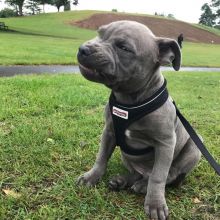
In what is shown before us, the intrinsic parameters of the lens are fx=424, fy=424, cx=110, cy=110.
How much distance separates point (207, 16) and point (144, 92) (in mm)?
108694

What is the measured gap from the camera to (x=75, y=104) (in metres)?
7.34

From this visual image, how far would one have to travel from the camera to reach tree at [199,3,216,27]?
348 feet

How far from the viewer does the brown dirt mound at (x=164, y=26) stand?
57134mm

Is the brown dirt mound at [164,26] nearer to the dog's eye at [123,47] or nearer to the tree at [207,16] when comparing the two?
the tree at [207,16]

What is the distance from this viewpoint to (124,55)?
332cm

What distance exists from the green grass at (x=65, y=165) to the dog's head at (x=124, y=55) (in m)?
1.07

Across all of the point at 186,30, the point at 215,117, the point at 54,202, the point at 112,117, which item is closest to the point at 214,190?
the point at 112,117

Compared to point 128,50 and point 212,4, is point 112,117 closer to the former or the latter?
point 128,50

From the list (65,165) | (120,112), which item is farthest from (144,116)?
(65,165)

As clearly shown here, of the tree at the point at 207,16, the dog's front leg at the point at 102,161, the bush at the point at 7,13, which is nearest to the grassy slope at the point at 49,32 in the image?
the bush at the point at 7,13

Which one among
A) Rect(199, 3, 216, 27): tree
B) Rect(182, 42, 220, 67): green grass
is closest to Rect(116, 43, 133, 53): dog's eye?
Rect(182, 42, 220, 67): green grass

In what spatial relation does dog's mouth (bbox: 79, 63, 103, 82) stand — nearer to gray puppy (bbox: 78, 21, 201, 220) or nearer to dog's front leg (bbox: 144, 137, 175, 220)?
gray puppy (bbox: 78, 21, 201, 220)

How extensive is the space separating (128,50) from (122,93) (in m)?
0.45

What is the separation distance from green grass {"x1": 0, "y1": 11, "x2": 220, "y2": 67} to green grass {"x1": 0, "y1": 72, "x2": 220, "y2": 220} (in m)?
8.77
